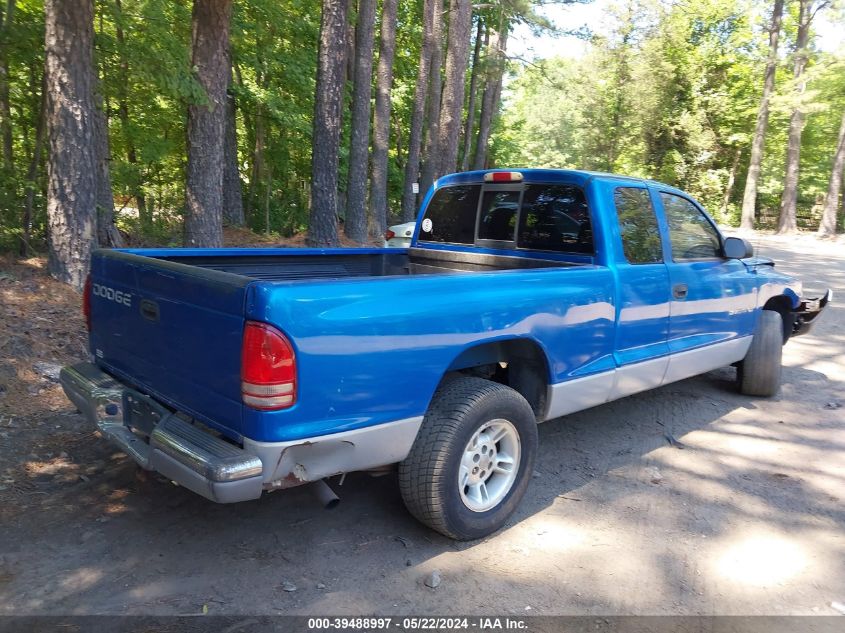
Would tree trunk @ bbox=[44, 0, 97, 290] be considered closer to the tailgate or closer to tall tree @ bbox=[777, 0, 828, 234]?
the tailgate

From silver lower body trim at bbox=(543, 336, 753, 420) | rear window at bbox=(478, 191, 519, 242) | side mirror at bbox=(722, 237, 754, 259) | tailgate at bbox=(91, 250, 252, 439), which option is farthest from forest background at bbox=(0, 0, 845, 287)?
side mirror at bbox=(722, 237, 754, 259)

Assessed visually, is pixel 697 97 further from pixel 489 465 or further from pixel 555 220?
pixel 489 465

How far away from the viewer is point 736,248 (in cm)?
494

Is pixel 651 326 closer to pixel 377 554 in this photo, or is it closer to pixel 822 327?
pixel 377 554

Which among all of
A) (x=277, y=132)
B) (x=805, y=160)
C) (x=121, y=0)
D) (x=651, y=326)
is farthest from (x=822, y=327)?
(x=805, y=160)

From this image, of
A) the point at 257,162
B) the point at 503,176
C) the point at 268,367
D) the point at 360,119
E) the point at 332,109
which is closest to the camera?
the point at 268,367

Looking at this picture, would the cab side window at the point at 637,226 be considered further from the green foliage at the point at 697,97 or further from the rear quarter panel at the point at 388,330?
the green foliage at the point at 697,97

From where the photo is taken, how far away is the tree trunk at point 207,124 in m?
8.20

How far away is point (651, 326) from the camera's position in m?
4.35

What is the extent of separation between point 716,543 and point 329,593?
215cm

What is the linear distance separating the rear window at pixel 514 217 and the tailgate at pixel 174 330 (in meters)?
2.45

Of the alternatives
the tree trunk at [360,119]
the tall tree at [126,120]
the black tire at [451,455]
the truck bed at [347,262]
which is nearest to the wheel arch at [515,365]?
the black tire at [451,455]

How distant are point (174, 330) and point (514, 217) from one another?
2660mm

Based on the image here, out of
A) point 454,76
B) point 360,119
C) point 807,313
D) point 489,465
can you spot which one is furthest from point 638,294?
point 454,76
